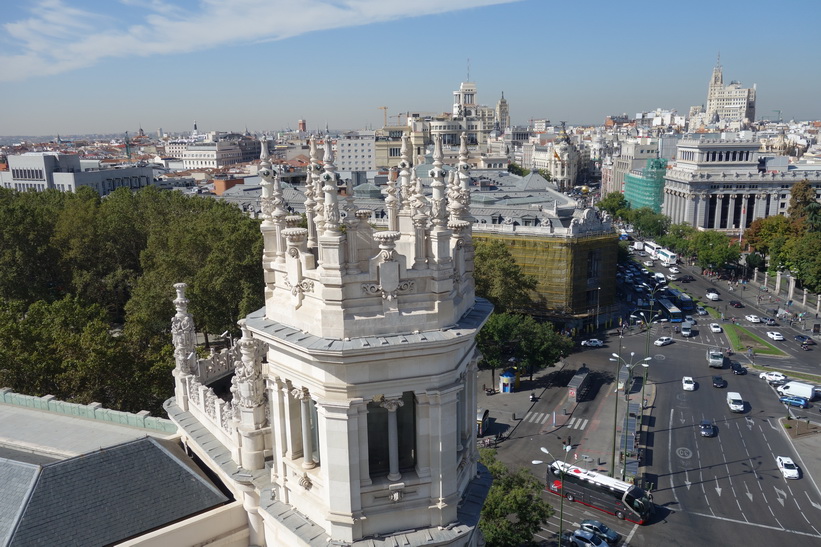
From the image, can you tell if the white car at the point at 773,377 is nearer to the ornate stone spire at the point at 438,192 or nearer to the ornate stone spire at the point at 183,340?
the ornate stone spire at the point at 183,340

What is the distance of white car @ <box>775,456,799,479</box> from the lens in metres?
50.1

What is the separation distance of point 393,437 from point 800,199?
146m

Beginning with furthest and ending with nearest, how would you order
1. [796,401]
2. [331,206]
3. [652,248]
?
[652,248], [796,401], [331,206]

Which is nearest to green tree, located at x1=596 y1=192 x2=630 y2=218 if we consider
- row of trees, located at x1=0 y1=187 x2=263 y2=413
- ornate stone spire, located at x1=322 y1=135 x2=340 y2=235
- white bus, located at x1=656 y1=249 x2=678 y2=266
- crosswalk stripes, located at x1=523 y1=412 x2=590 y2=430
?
white bus, located at x1=656 y1=249 x2=678 y2=266

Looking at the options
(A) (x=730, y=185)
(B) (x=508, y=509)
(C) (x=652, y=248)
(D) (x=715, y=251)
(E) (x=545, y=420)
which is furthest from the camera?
(A) (x=730, y=185)

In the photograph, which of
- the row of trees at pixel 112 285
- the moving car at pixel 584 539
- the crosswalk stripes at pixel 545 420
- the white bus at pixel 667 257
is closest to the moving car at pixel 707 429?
the crosswalk stripes at pixel 545 420

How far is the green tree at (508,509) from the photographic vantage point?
3459 centimetres

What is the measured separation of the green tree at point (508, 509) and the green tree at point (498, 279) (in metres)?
36.8

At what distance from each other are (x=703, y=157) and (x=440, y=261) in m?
162

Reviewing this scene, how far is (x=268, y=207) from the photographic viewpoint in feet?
54.0

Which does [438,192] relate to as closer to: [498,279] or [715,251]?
[498,279]

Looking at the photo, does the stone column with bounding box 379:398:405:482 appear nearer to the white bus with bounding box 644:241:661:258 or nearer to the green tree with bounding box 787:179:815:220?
the white bus with bounding box 644:241:661:258

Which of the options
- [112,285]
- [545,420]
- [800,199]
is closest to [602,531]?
[545,420]

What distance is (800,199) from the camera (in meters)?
133
